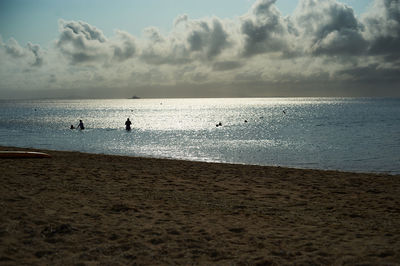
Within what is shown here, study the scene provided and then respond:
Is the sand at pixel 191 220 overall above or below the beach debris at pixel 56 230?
below

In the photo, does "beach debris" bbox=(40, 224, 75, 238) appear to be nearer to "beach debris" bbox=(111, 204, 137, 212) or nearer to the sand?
the sand

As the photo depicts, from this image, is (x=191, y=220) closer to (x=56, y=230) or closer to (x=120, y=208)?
(x=120, y=208)

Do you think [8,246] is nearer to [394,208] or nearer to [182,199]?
Result: [182,199]

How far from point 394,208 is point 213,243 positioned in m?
6.48

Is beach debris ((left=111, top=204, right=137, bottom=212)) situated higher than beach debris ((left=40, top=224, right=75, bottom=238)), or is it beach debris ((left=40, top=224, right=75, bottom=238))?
beach debris ((left=40, top=224, right=75, bottom=238))

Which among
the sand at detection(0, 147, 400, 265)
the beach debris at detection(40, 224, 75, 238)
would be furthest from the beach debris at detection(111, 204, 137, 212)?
the beach debris at detection(40, 224, 75, 238)

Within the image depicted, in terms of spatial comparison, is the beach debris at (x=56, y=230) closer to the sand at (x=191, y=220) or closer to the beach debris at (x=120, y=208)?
the sand at (x=191, y=220)

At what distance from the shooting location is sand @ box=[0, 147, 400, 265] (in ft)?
21.0

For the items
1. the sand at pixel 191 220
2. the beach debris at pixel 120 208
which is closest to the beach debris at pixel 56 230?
the sand at pixel 191 220

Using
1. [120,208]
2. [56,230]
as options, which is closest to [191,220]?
[120,208]

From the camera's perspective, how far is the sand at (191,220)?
641 centimetres

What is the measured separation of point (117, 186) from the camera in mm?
12234

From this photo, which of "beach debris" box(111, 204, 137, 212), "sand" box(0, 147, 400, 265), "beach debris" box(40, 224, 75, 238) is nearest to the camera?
"sand" box(0, 147, 400, 265)

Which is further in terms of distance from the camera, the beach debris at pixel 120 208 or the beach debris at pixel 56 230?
the beach debris at pixel 120 208
